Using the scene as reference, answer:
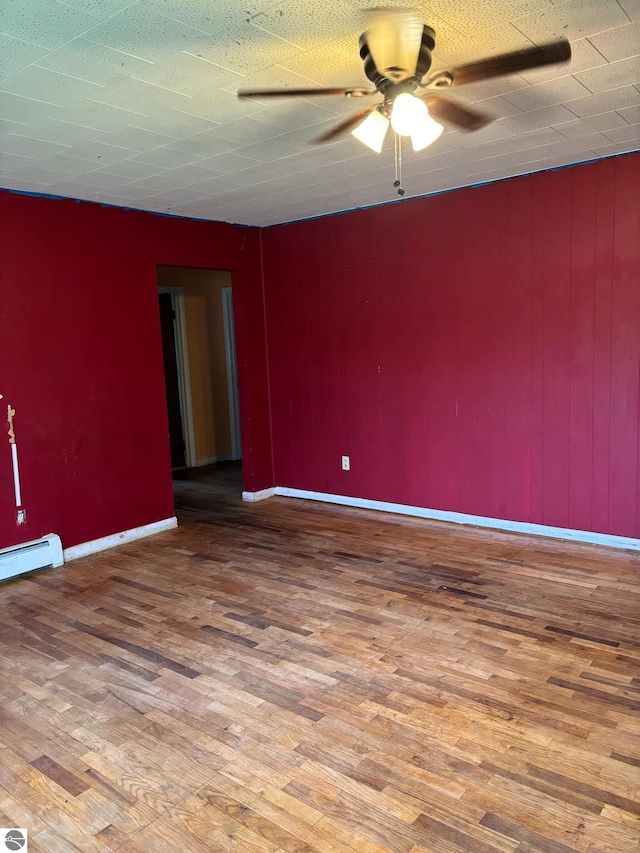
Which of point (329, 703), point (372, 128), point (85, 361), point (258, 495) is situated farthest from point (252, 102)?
point (258, 495)

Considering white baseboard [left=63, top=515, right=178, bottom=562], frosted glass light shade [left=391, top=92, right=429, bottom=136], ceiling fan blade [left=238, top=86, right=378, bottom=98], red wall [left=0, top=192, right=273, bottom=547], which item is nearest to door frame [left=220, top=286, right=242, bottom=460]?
red wall [left=0, top=192, right=273, bottom=547]

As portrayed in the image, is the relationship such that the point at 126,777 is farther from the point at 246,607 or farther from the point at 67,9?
the point at 67,9

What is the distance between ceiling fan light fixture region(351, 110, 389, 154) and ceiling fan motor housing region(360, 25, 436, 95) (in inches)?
4.0

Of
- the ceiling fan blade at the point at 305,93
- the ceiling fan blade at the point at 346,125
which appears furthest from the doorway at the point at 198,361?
the ceiling fan blade at the point at 305,93

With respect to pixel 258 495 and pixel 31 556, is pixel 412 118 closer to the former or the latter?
pixel 31 556

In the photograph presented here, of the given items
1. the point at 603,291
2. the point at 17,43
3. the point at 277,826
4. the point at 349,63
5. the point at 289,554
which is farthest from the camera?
the point at 289,554

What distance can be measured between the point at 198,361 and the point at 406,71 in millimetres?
5443

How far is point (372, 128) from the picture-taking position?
244cm

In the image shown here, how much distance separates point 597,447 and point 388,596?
1748 mm

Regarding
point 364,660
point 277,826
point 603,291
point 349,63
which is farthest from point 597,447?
point 277,826

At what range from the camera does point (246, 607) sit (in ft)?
11.1

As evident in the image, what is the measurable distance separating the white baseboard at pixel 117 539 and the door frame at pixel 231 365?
7.86 ft

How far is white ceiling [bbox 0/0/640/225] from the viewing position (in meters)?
2.00

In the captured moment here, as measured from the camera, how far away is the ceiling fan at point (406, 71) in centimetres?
212
